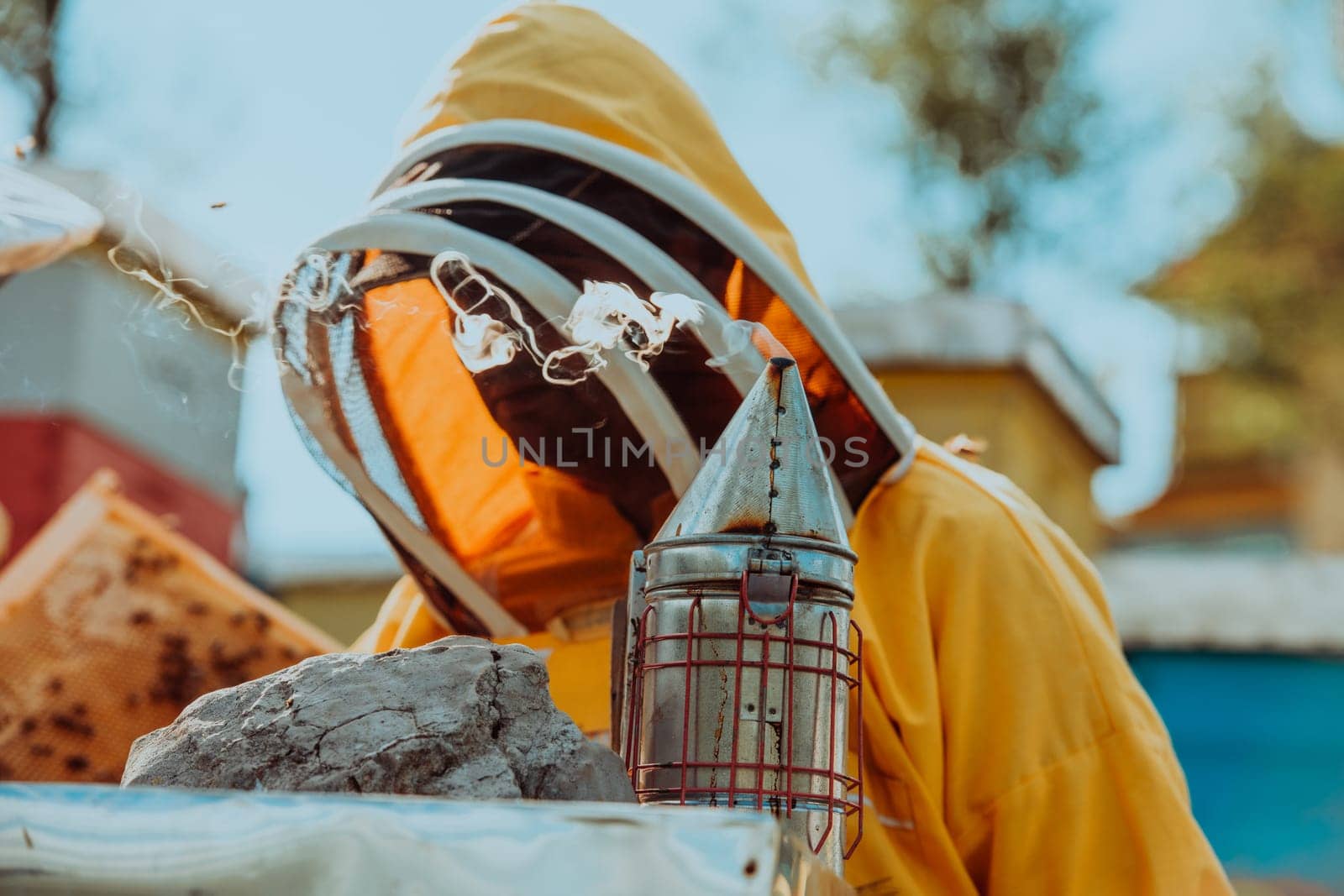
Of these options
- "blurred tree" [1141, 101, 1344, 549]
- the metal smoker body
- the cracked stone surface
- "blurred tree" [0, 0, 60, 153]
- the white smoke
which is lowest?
the cracked stone surface

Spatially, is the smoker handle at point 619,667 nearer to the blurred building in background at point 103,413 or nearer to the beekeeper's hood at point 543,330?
the beekeeper's hood at point 543,330

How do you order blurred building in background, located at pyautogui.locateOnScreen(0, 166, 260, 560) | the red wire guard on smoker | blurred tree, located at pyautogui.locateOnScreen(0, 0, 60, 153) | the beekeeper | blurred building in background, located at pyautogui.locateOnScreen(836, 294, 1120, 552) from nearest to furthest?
the red wire guard on smoker < the beekeeper < blurred building in background, located at pyautogui.locateOnScreen(836, 294, 1120, 552) < blurred building in background, located at pyautogui.locateOnScreen(0, 166, 260, 560) < blurred tree, located at pyautogui.locateOnScreen(0, 0, 60, 153)

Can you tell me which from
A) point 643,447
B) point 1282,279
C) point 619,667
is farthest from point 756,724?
point 1282,279

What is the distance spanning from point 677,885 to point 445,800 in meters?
0.22

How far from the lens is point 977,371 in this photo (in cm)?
527

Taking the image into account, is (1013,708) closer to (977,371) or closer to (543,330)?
(543,330)

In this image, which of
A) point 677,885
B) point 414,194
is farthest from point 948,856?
point 414,194

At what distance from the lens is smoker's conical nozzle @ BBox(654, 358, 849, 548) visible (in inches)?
70.9

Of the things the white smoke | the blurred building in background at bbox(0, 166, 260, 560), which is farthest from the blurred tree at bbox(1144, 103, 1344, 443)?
the white smoke

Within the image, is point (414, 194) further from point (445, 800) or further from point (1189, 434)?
point (1189, 434)

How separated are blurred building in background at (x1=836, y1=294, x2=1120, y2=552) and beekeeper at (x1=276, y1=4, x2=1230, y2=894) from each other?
2.62m

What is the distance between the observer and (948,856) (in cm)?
216

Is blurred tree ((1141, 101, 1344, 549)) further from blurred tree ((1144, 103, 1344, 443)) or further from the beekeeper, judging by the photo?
the beekeeper

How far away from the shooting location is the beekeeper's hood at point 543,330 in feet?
7.54
